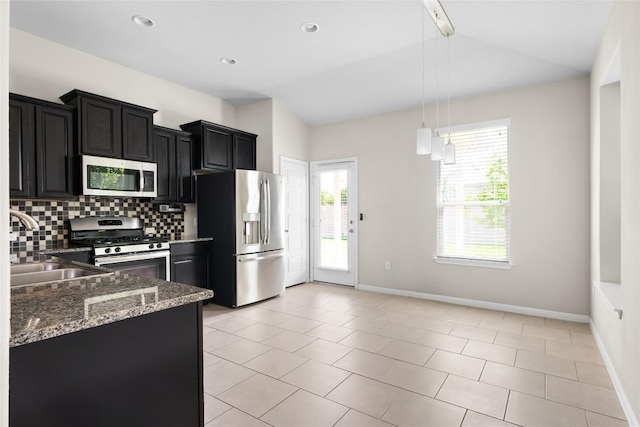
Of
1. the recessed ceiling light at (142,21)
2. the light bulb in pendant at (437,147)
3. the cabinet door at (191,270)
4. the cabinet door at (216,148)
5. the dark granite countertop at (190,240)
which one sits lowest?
the cabinet door at (191,270)

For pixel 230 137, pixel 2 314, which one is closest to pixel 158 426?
pixel 2 314

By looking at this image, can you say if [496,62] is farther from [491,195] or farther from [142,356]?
[142,356]

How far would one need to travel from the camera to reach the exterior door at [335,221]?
18.1 ft

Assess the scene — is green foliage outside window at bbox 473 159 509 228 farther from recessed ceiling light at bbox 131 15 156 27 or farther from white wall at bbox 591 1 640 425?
recessed ceiling light at bbox 131 15 156 27

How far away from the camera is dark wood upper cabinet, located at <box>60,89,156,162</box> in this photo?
344 centimetres

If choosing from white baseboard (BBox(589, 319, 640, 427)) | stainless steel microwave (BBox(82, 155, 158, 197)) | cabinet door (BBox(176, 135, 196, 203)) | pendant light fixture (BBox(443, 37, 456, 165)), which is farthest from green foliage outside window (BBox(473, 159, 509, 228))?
stainless steel microwave (BBox(82, 155, 158, 197))

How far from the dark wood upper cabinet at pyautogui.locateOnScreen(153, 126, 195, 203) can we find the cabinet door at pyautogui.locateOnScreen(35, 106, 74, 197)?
920mm

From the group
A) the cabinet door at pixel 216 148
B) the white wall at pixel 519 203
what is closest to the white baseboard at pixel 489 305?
the white wall at pixel 519 203

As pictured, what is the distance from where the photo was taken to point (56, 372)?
1093 mm

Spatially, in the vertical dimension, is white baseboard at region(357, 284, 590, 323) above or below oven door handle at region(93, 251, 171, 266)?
below

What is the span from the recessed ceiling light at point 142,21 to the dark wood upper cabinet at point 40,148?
3.52 ft

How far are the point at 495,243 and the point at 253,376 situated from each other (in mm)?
3297

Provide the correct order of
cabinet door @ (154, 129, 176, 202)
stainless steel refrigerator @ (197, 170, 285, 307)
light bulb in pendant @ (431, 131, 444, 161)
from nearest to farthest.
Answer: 1. light bulb in pendant @ (431, 131, 444, 161)
2. cabinet door @ (154, 129, 176, 202)
3. stainless steel refrigerator @ (197, 170, 285, 307)

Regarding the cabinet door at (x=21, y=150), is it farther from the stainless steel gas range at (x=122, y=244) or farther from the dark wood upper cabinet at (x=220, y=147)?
the dark wood upper cabinet at (x=220, y=147)
